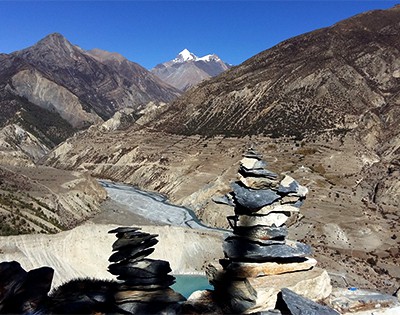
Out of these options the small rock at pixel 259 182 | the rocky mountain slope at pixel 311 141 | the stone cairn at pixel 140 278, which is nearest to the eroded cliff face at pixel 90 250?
the rocky mountain slope at pixel 311 141

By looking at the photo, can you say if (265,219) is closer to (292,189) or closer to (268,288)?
(292,189)

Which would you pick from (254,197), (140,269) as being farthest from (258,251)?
(140,269)

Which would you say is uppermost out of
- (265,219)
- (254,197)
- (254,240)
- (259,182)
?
(259,182)

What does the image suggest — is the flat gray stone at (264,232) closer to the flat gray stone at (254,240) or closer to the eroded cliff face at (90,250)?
the flat gray stone at (254,240)

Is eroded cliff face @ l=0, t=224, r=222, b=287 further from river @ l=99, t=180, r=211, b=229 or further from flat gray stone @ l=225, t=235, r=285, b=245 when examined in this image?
flat gray stone @ l=225, t=235, r=285, b=245

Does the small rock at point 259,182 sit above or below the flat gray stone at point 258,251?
above

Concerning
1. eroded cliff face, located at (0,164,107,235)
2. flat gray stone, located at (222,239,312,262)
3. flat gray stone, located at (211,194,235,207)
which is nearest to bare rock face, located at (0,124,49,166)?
eroded cliff face, located at (0,164,107,235)
